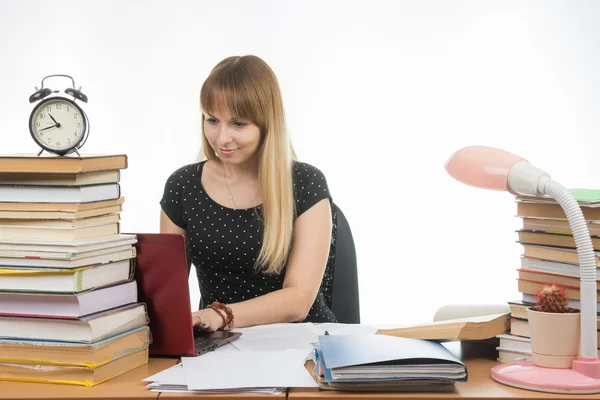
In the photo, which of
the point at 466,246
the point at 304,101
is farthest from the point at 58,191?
the point at 466,246

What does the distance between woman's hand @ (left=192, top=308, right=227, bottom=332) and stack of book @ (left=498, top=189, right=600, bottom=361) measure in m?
0.61

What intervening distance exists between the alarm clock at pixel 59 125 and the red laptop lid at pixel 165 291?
0.22m

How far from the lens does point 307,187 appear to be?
235 cm

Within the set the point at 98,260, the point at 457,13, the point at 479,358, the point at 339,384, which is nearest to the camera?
the point at 339,384

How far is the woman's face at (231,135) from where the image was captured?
2.17 metres

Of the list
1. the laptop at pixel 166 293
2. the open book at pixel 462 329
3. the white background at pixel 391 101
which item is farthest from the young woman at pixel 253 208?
the white background at pixel 391 101

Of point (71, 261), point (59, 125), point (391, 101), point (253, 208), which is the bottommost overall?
point (71, 261)

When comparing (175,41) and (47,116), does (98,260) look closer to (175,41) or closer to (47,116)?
(47,116)

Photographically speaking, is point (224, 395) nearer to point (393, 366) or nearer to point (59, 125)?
point (393, 366)

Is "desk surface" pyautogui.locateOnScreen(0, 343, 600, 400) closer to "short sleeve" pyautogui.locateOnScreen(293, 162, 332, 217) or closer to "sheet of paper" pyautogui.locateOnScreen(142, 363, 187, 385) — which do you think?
"sheet of paper" pyautogui.locateOnScreen(142, 363, 187, 385)

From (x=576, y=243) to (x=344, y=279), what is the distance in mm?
1207

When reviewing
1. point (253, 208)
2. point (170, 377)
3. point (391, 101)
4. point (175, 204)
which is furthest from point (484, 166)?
point (391, 101)

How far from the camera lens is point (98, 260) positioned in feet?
4.69

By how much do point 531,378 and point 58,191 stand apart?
877mm
